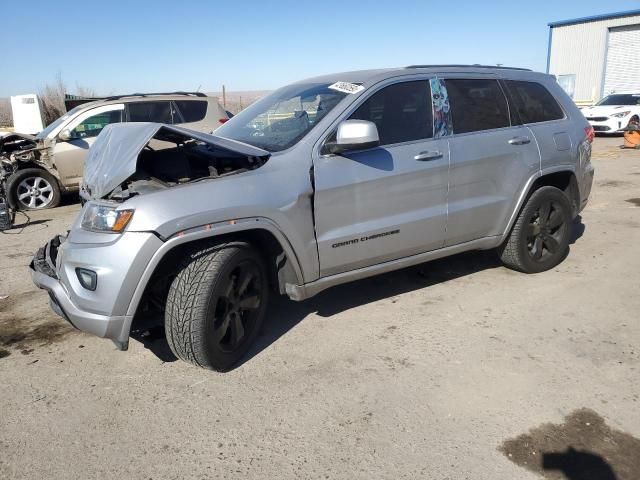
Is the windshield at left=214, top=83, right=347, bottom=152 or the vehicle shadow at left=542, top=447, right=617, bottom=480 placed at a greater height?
the windshield at left=214, top=83, right=347, bottom=152

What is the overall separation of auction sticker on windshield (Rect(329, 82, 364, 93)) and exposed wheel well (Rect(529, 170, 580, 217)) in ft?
6.76

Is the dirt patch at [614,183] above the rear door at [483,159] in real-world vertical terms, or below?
below

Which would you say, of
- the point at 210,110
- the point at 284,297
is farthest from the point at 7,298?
the point at 210,110

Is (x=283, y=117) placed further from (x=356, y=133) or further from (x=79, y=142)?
(x=79, y=142)

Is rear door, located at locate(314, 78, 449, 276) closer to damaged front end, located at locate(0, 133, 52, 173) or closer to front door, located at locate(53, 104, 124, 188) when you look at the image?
front door, located at locate(53, 104, 124, 188)

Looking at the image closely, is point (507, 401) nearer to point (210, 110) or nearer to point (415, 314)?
point (415, 314)

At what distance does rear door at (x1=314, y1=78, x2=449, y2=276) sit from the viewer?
3.46m

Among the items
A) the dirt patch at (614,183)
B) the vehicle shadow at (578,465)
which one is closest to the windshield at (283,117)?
the vehicle shadow at (578,465)

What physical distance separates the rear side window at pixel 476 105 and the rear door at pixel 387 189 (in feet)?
0.82

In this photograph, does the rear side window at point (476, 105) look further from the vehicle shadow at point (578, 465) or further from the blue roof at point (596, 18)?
the blue roof at point (596, 18)

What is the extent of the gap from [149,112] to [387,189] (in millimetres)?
6598

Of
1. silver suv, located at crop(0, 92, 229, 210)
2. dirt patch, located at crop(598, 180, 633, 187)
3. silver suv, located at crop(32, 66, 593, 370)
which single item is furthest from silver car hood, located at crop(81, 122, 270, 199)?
dirt patch, located at crop(598, 180, 633, 187)

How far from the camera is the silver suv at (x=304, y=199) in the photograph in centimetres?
294

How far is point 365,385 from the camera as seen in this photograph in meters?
3.10
